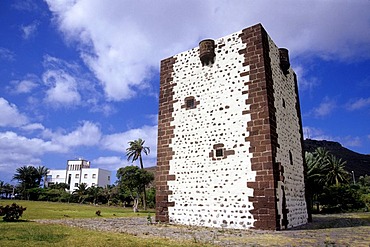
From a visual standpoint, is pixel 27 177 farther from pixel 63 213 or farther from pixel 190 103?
pixel 190 103

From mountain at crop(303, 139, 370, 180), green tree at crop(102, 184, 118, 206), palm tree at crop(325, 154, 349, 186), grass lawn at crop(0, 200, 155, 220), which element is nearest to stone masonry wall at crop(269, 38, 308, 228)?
grass lawn at crop(0, 200, 155, 220)

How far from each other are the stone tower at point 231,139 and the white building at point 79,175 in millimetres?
62256

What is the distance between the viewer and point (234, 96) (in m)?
11.1

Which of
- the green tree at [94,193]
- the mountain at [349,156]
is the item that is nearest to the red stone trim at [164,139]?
the green tree at [94,193]

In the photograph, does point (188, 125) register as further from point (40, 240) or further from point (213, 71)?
point (40, 240)

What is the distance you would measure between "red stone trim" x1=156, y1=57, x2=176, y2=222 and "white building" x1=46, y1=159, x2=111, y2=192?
202 feet

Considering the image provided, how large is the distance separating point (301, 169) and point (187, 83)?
21.3 feet

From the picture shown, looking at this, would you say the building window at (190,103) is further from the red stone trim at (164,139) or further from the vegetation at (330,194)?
the vegetation at (330,194)

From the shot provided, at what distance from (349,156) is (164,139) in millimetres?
71174

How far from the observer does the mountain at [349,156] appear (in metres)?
62.8

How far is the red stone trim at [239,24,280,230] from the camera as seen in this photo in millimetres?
9445

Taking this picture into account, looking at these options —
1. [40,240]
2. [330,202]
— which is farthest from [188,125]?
[330,202]

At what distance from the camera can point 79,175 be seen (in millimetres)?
71500

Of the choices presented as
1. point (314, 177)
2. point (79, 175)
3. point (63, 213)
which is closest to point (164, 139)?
point (63, 213)
